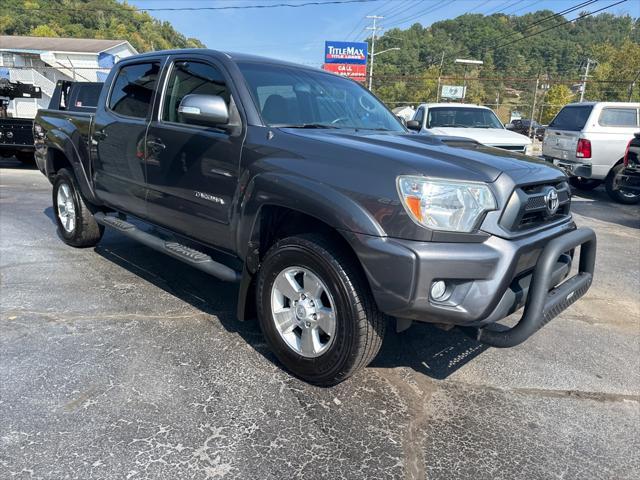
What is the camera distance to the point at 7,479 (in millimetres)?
2137

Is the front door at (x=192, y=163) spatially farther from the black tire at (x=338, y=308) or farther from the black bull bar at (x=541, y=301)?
the black bull bar at (x=541, y=301)

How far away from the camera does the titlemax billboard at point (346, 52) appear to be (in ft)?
135

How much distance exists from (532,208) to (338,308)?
3.85 feet

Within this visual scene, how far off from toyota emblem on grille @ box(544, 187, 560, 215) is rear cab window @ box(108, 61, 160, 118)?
3.00 m

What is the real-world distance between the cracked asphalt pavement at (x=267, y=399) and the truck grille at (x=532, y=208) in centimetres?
76

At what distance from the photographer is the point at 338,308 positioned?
2699 millimetres

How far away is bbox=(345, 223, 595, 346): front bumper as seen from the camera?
239 centimetres

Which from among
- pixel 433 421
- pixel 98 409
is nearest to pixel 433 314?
pixel 433 421

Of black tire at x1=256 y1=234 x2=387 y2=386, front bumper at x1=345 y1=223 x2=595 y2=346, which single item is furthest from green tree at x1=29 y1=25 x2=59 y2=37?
front bumper at x1=345 y1=223 x2=595 y2=346

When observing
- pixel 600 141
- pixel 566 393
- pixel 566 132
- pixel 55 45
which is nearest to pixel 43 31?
pixel 55 45

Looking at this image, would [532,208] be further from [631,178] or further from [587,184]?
[587,184]

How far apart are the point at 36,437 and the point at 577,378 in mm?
3100

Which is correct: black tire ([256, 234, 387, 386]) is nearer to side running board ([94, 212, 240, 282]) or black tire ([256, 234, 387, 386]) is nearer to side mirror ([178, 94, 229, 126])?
side running board ([94, 212, 240, 282])

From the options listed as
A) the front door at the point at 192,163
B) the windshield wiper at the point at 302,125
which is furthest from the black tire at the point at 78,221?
the windshield wiper at the point at 302,125
